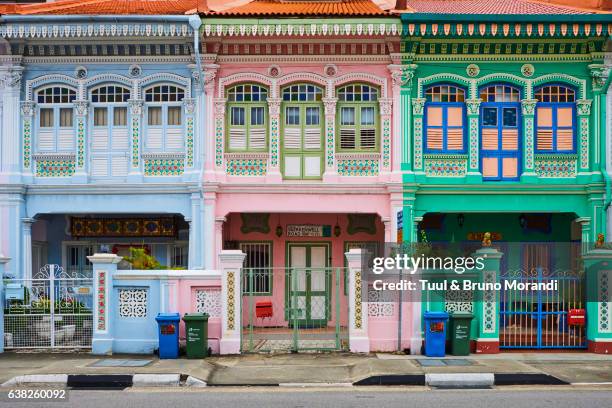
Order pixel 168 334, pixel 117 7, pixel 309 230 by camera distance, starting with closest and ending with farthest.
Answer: pixel 168 334 → pixel 117 7 → pixel 309 230

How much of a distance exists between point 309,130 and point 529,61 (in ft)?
18.4

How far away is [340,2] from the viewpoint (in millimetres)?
22141

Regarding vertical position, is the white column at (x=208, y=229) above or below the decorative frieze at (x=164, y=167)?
below

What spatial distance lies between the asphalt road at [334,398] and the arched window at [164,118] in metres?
9.06

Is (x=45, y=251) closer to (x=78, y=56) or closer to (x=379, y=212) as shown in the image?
(x=78, y=56)

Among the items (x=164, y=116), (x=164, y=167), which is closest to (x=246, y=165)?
(x=164, y=167)

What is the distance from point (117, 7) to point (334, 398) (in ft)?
43.7

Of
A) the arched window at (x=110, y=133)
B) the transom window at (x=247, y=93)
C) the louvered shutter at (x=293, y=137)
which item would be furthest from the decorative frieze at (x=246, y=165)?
the arched window at (x=110, y=133)

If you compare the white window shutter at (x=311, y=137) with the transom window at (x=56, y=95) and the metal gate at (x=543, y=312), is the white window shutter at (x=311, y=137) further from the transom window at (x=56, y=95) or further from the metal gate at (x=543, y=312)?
the metal gate at (x=543, y=312)

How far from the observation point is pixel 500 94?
20.8 meters

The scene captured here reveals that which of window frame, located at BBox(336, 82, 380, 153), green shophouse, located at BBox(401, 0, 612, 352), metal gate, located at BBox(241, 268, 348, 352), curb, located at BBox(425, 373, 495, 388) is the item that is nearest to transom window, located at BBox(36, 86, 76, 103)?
metal gate, located at BBox(241, 268, 348, 352)

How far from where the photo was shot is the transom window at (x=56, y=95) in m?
21.0

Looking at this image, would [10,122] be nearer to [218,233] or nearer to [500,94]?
[218,233]

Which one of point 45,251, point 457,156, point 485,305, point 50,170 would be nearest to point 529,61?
point 457,156
